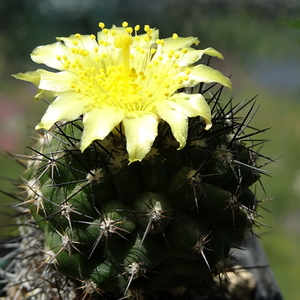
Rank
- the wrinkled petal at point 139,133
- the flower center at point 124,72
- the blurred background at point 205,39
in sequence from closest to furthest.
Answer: the wrinkled petal at point 139,133 < the flower center at point 124,72 < the blurred background at point 205,39

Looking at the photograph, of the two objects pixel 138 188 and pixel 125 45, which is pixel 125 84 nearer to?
pixel 125 45

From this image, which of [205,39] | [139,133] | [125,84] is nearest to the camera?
[139,133]

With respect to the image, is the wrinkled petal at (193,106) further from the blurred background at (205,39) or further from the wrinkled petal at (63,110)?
the blurred background at (205,39)

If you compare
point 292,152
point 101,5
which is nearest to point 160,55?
point 292,152

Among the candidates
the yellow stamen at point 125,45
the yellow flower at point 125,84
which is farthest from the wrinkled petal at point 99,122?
the yellow stamen at point 125,45

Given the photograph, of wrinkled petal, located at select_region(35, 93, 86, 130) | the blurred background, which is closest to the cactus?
wrinkled petal, located at select_region(35, 93, 86, 130)

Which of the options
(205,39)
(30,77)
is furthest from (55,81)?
(205,39)

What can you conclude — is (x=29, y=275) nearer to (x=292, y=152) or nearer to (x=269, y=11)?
(x=292, y=152)
